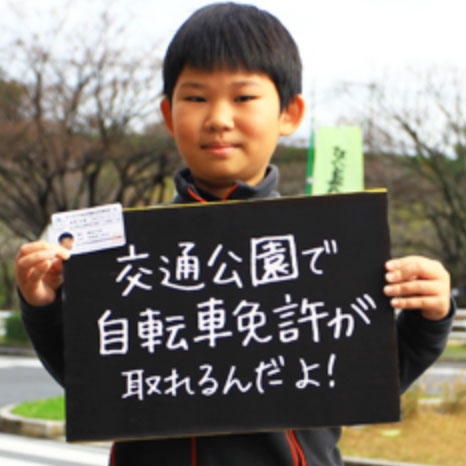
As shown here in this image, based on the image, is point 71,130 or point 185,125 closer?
point 185,125

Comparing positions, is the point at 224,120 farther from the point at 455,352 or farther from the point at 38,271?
the point at 455,352

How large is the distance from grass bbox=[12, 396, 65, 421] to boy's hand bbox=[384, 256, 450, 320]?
604 centimetres

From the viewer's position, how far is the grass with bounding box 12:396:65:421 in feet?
23.5

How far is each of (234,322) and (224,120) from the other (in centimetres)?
43

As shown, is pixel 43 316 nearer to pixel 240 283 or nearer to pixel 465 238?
pixel 240 283

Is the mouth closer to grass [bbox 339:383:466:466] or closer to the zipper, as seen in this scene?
the zipper

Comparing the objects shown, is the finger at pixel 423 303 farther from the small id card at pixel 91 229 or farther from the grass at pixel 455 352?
the grass at pixel 455 352

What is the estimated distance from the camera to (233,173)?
5.25 feet

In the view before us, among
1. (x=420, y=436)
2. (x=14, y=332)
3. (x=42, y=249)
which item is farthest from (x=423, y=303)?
(x=14, y=332)

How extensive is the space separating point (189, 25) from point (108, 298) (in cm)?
63

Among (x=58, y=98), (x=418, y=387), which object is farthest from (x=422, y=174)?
(x=418, y=387)

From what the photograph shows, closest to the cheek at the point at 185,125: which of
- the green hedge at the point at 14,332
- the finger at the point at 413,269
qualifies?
the finger at the point at 413,269

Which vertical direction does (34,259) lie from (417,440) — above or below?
above

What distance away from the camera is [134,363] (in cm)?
Answer: 153
